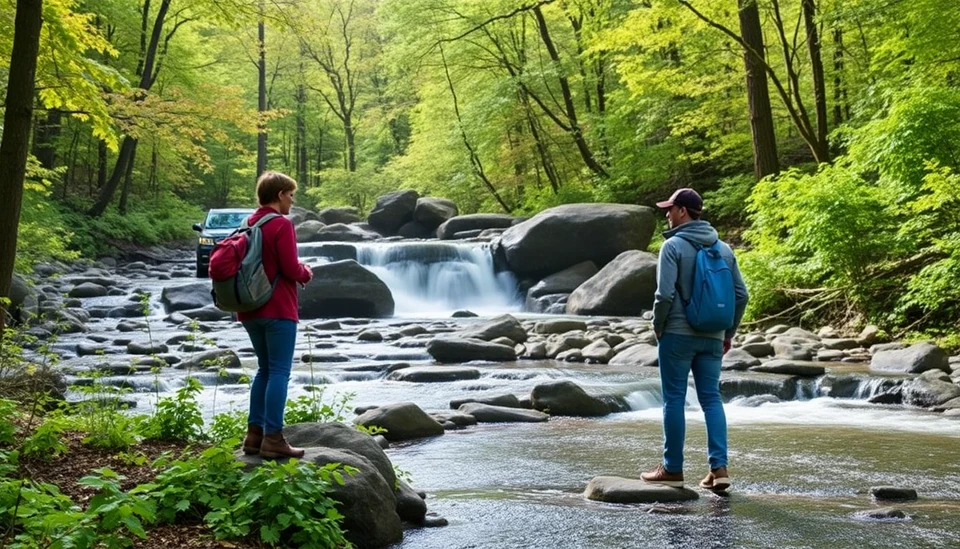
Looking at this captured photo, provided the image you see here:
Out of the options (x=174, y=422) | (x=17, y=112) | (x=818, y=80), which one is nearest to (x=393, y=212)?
(x=818, y=80)

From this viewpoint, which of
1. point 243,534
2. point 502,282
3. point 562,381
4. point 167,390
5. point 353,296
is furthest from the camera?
point 502,282

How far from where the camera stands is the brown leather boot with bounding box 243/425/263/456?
4887mm

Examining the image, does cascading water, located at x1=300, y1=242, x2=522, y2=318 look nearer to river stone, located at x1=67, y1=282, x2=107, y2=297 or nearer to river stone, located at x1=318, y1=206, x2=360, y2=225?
river stone, located at x1=67, y1=282, x2=107, y2=297

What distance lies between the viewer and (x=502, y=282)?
79.6 feet

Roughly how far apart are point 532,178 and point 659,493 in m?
28.8

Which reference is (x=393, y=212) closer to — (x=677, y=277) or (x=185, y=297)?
(x=185, y=297)

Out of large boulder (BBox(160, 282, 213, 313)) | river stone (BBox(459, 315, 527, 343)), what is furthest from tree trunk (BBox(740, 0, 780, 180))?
large boulder (BBox(160, 282, 213, 313))

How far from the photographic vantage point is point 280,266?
4773mm

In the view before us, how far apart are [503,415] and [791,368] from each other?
4082 mm

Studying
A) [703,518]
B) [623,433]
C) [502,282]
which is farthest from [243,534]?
[502,282]

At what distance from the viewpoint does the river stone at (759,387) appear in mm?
10398

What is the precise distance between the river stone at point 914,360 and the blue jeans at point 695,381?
618 cm

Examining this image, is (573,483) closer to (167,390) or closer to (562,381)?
(562,381)

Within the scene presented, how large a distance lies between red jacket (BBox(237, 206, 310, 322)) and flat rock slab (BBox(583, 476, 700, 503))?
235cm
